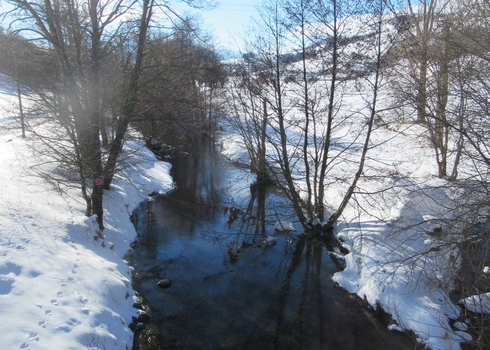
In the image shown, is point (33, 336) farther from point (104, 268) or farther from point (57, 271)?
point (104, 268)

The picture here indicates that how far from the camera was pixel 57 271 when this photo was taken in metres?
6.62

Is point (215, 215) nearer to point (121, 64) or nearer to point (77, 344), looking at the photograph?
point (121, 64)

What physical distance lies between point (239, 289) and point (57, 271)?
4.09 metres

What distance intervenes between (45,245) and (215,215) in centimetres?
683

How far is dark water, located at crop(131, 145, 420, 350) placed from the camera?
6727 mm

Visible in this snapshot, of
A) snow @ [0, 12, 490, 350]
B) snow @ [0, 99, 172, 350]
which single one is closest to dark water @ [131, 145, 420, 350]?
snow @ [0, 12, 490, 350]

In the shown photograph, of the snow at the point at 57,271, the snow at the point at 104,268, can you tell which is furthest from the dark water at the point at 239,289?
the snow at the point at 57,271

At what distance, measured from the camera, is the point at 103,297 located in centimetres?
670

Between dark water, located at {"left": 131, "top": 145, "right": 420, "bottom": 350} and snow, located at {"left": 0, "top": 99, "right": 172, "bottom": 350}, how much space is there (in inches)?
31.3

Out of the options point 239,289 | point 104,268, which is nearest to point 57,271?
point 104,268

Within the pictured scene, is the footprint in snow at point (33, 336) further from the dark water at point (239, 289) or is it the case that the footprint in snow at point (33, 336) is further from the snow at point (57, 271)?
the dark water at point (239, 289)

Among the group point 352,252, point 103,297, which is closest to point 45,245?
point 103,297

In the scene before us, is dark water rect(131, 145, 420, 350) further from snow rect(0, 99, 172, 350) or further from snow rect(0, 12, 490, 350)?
snow rect(0, 99, 172, 350)

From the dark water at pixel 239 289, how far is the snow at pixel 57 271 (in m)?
0.79
